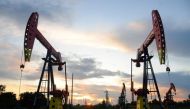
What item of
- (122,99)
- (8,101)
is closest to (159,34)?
(122,99)

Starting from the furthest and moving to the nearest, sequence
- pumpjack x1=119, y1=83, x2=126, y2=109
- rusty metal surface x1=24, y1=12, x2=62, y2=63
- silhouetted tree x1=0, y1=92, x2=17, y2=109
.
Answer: silhouetted tree x1=0, y1=92, x2=17, y2=109, pumpjack x1=119, y1=83, x2=126, y2=109, rusty metal surface x1=24, y1=12, x2=62, y2=63

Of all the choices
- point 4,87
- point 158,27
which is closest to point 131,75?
point 158,27

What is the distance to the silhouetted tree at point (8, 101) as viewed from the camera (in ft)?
242

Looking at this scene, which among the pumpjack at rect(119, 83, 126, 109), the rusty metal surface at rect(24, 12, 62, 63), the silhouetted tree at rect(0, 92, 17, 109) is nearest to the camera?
the rusty metal surface at rect(24, 12, 62, 63)

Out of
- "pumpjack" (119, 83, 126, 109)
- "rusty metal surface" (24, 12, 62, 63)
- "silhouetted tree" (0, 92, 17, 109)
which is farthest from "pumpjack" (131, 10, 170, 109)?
"silhouetted tree" (0, 92, 17, 109)

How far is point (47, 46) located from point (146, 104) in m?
11.1

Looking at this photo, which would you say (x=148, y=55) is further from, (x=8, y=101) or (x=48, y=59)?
(x=8, y=101)

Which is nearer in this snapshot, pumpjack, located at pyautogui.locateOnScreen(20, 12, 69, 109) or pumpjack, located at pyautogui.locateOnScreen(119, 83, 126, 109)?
pumpjack, located at pyautogui.locateOnScreen(20, 12, 69, 109)

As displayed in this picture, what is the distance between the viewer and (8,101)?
7781 cm

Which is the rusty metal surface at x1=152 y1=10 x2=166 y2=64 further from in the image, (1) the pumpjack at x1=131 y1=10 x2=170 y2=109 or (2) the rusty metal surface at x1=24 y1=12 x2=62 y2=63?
(2) the rusty metal surface at x1=24 y1=12 x2=62 y2=63

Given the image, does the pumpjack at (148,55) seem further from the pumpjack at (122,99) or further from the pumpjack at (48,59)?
the pumpjack at (122,99)

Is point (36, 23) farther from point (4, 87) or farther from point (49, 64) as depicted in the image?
point (4, 87)

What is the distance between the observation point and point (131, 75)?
36.1 m

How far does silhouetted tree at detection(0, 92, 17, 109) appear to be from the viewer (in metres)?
73.9
